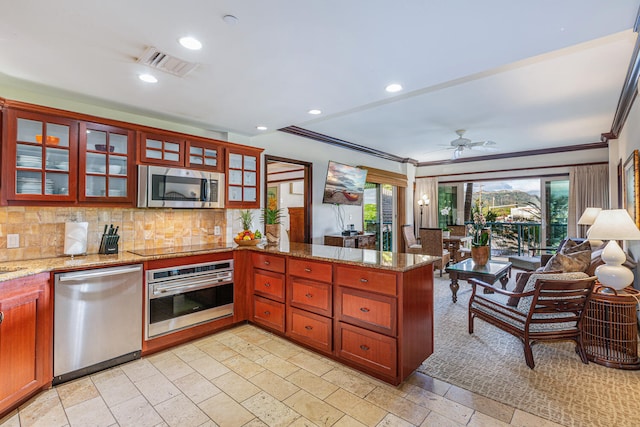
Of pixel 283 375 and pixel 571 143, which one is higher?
pixel 571 143

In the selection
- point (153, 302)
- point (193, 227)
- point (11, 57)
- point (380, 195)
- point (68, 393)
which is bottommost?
point (68, 393)

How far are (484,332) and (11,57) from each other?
4.67 meters

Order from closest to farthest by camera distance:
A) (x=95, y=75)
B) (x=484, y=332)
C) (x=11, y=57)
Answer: (x=11, y=57) < (x=95, y=75) < (x=484, y=332)

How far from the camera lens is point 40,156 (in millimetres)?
2568

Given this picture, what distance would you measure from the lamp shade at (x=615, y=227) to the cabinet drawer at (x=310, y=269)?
2249mm

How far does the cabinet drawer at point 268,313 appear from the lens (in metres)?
3.19

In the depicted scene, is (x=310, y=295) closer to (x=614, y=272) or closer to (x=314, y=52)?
(x=314, y=52)

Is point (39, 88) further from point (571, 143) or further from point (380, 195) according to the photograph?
point (571, 143)

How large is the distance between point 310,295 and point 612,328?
2.57 meters

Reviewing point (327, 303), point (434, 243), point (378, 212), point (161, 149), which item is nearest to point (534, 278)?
point (327, 303)

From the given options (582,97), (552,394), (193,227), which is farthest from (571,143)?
(193,227)

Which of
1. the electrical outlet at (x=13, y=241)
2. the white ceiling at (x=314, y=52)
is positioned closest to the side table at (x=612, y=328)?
the white ceiling at (x=314, y=52)

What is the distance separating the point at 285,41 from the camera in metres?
1.98

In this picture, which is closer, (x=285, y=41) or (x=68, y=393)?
(x=285, y=41)
